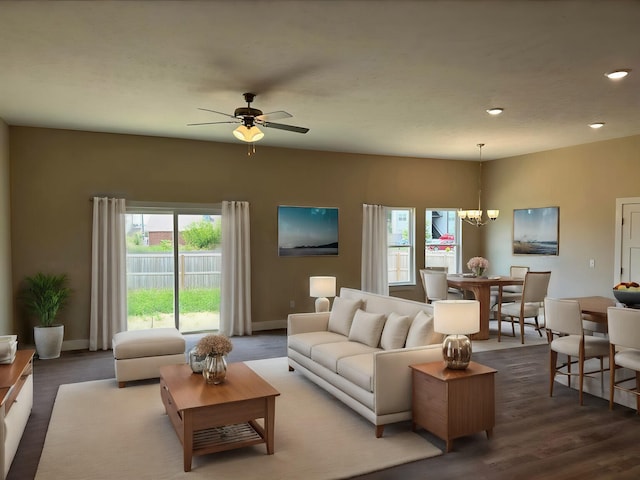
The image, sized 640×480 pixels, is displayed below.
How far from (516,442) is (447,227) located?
21.2ft

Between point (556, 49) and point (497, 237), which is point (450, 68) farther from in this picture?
point (497, 237)

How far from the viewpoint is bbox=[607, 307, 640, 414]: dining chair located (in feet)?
13.2

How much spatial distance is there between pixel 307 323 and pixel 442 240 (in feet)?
16.3

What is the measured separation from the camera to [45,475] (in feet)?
10.3

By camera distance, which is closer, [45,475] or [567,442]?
[45,475]

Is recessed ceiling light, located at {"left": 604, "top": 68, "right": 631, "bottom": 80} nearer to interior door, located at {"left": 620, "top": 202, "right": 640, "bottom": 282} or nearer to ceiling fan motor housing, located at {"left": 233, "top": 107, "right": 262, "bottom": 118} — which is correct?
ceiling fan motor housing, located at {"left": 233, "top": 107, "right": 262, "bottom": 118}

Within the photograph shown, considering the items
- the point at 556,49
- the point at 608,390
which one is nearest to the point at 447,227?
the point at 608,390

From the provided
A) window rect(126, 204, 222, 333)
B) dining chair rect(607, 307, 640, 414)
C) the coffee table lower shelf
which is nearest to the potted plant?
window rect(126, 204, 222, 333)

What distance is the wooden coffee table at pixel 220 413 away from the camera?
328 centimetres

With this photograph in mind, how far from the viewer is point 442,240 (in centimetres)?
970

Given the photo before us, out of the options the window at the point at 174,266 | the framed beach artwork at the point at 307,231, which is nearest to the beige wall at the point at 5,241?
the window at the point at 174,266

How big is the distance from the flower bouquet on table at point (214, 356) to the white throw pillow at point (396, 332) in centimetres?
153

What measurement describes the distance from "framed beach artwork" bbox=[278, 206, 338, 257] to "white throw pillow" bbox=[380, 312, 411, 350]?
3.79m

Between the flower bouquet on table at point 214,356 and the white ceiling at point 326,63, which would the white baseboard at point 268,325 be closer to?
the white ceiling at point 326,63
